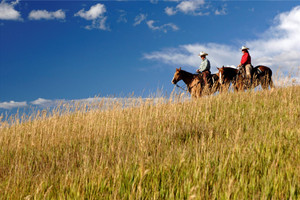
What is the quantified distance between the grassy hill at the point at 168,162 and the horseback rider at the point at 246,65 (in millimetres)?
6269

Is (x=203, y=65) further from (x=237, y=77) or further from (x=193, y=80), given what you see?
(x=237, y=77)

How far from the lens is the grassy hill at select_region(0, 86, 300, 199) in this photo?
9.25 ft

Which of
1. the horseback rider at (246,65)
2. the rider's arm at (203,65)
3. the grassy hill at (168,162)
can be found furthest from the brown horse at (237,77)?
the grassy hill at (168,162)

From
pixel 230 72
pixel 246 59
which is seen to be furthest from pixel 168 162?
pixel 246 59

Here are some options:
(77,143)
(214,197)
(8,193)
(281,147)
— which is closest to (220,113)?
(281,147)

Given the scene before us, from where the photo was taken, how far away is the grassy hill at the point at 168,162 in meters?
2.82

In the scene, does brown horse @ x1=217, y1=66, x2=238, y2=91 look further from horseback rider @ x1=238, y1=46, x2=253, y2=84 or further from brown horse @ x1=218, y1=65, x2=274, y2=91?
horseback rider @ x1=238, y1=46, x2=253, y2=84

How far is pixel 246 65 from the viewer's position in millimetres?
14398

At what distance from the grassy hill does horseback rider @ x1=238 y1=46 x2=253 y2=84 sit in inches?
247

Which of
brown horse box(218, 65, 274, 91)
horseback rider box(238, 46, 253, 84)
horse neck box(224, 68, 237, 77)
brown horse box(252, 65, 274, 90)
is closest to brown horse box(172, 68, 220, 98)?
brown horse box(218, 65, 274, 91)

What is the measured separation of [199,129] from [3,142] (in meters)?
4.89

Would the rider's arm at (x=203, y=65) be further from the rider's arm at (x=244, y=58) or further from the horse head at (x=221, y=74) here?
the rider's arm at (x=244, y=58)

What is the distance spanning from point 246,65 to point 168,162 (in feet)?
40.6

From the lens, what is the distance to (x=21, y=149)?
18.9ft
